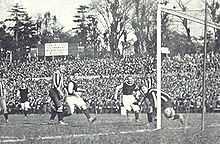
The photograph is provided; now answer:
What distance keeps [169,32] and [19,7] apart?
142cm

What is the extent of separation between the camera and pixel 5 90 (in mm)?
4828

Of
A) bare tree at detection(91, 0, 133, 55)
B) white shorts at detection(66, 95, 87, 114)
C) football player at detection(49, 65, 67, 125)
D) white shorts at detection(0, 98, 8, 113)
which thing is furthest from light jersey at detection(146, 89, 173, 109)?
white shorts at detection(0, 98, 8, 113)

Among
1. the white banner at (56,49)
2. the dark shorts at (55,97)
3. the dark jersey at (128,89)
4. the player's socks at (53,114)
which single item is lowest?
the player's socks at (53,114)

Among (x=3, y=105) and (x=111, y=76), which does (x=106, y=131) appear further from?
(x=3, y=105)

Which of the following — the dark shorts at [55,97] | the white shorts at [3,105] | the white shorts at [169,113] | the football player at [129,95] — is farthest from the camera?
the white shorts at [169,113]

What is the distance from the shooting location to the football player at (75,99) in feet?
16.3

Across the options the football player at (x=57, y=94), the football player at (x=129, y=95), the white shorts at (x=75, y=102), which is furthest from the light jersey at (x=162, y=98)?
the football player at (x=57, y=94)

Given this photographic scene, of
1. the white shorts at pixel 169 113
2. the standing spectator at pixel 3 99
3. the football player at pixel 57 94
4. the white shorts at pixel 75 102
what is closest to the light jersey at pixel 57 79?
the football player at pixel 57 94

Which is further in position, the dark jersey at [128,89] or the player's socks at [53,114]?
the dark jersey at [128,89]

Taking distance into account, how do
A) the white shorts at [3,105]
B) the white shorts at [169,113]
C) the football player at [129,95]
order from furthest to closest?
the white shorts at [169,113] < the football player at [129,95] < the white shorts at [3,105]

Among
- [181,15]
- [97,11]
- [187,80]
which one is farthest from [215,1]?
[97,11]

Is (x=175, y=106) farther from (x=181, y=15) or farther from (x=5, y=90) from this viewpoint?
(x=5, y=90)

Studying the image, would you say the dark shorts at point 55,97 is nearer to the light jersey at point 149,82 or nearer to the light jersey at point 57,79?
the light jersey at point 57,79

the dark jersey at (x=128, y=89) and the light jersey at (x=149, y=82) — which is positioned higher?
the light jersey at (x=149, y=82)
